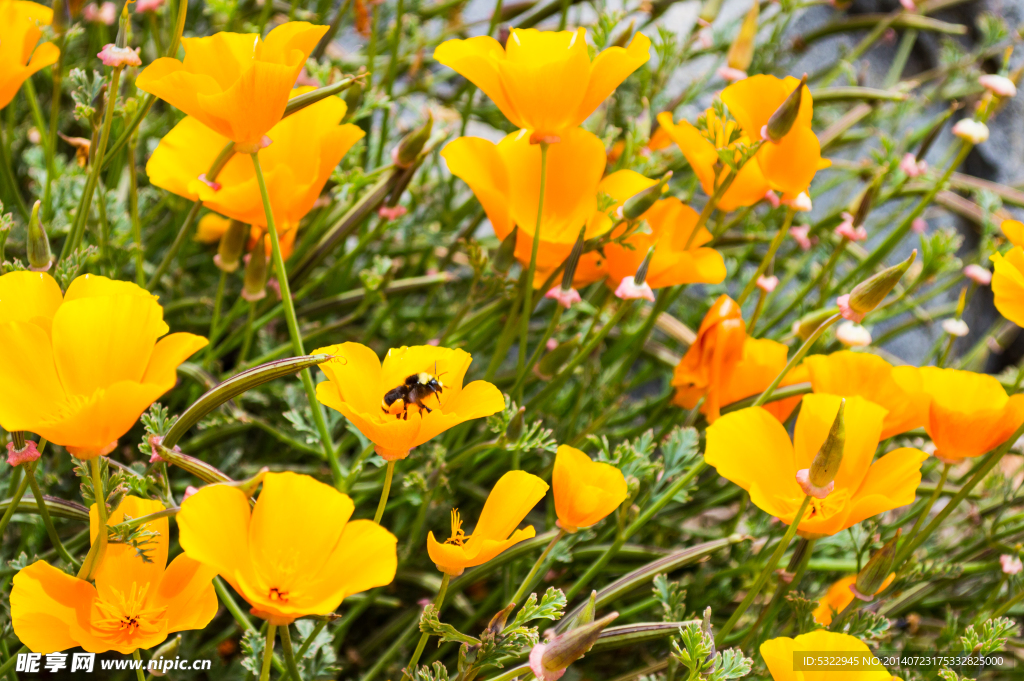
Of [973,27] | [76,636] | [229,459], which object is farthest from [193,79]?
[973,27]

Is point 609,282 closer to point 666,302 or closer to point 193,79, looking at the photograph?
point 666,302

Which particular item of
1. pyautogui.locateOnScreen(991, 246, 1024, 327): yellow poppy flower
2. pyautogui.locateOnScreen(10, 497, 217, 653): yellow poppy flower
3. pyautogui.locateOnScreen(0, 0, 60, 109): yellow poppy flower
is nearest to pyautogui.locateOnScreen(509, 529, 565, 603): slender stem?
pyautogui.locateOnScreen(10, 497, 217, 653): yellow poppy flower

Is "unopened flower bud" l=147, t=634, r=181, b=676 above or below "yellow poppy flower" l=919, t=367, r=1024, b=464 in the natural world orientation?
below

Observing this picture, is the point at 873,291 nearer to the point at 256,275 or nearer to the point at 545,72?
the point at 545,72

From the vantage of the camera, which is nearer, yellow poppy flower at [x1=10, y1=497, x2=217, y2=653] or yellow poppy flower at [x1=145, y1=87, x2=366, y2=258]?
yellow poppy flower at [x1=10, y1=497, x2=217, y2=653]

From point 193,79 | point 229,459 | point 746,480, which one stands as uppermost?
point 193,79

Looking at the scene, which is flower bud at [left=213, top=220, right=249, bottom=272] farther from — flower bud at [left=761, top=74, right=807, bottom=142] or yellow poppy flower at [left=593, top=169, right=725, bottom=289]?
flower bud at [left=761, top=74, right=807, bottom=142]

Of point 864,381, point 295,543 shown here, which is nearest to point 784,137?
point 864,381
